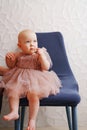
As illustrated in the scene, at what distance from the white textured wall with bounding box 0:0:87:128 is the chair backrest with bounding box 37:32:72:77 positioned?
0.43ft

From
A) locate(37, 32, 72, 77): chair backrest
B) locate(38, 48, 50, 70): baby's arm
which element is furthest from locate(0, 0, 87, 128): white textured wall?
locate(38, 48, 50, 70): baby's arm

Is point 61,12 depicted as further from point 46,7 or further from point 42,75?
point 42,75

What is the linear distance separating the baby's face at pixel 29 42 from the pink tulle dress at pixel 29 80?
0.04 metres

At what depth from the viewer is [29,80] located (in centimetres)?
137

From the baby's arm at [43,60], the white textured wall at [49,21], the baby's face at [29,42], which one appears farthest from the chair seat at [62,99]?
the white textured wall at [49,21]

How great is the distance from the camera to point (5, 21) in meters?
1.79

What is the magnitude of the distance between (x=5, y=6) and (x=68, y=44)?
486 millimetres

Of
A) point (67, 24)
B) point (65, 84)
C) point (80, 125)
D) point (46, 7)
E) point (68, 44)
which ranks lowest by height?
point (80, 125)

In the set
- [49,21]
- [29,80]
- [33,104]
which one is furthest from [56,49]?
[33,104]

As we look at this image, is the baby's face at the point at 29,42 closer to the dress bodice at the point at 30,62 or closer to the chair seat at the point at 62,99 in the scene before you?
the dress bodice at the point at 30,62

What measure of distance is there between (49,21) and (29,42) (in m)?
0.41

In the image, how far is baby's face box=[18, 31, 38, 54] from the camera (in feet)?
4.73

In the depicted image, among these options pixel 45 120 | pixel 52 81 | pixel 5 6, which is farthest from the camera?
pixel 45 120

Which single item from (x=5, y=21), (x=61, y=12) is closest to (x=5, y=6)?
(x=5, y=21)
